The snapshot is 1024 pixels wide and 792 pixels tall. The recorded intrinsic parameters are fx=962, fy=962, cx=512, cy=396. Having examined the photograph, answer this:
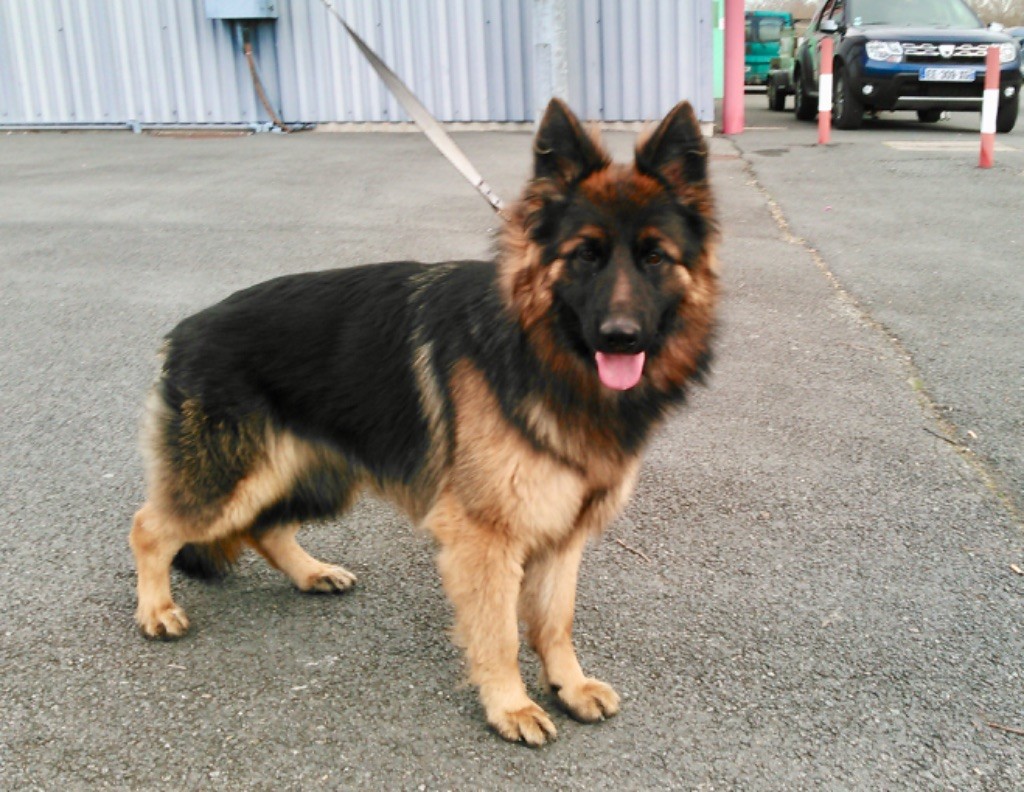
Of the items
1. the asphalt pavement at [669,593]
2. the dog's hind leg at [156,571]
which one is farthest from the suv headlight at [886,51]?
the dog's hind leg at [156,571]

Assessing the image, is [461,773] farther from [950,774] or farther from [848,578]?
[848,578]

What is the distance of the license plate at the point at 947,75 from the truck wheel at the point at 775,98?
7.11 meters

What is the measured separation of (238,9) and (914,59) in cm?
1036

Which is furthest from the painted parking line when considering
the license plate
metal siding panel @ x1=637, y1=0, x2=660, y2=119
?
metal siding panel @ x1=637, y1=0, x2=660, y2=119

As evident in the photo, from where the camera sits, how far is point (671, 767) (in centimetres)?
278

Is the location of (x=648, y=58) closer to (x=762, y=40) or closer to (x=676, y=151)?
(x=676, y=151)

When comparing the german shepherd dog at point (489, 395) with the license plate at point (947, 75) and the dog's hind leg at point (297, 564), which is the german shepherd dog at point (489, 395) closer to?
the dog's hind leg at point (297, 564)

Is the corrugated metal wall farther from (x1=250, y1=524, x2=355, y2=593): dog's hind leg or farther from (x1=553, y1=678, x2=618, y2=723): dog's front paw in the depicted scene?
(x1=553, y1=678, x2=618, y2=723): dog's front paw

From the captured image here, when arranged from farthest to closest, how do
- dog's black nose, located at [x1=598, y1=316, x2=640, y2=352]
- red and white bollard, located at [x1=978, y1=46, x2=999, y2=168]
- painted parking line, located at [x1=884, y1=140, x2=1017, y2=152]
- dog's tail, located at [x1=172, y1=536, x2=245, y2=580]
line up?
1. painted parking line, located at [x1=884, y1=140, x2=1017, y2=152]
2. red and white bollard, located at [x1=978, y1=46, x2=999, y2=168]
3. dog's tail, located at [x1=172, y1=536, x2=245, y2=580]
4. dog's black nose, located at [x1=598, y1=316, x2=640, y2=352]

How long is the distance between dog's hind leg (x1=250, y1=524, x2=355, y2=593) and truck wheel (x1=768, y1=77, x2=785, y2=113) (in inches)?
813

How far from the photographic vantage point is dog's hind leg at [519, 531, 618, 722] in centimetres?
313

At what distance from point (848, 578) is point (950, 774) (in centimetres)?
114

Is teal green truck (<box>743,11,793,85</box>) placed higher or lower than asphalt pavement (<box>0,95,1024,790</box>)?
higher

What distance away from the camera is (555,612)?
3.15m
